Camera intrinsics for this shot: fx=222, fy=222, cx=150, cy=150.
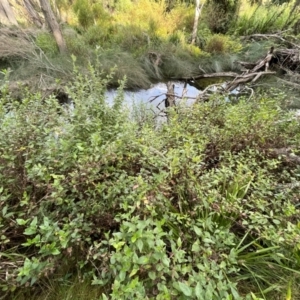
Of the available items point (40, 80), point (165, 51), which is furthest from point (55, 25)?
point (165, 51)

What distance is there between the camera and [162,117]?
242cm

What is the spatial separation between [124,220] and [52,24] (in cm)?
344

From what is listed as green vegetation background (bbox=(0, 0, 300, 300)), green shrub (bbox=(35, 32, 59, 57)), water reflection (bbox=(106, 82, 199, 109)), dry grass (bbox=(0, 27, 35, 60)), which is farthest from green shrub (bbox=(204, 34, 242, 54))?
green vegetation background (bbox=(0, 0, 300, 300))

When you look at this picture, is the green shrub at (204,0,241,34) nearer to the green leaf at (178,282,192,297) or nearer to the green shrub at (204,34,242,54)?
the green shrub at (204,34,242,54)

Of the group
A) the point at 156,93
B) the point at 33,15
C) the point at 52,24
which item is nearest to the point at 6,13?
the point at 33,15

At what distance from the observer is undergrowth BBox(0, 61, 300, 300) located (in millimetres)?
728

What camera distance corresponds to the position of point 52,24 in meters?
3.26

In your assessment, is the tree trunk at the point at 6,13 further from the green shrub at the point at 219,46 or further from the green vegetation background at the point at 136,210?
the green vegetation background at the point at 136,210

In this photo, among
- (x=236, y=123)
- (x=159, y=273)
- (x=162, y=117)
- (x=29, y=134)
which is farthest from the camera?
(x=162, y=117)

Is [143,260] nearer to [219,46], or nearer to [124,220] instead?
[124,220]

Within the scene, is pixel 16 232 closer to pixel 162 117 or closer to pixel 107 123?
pixel 107 123

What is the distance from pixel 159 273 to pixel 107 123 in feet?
2.72

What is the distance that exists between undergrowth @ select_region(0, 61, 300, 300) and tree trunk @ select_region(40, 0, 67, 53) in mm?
2594

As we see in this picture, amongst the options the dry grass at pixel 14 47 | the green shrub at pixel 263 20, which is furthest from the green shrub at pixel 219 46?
the dry grass at pixel 14 47
